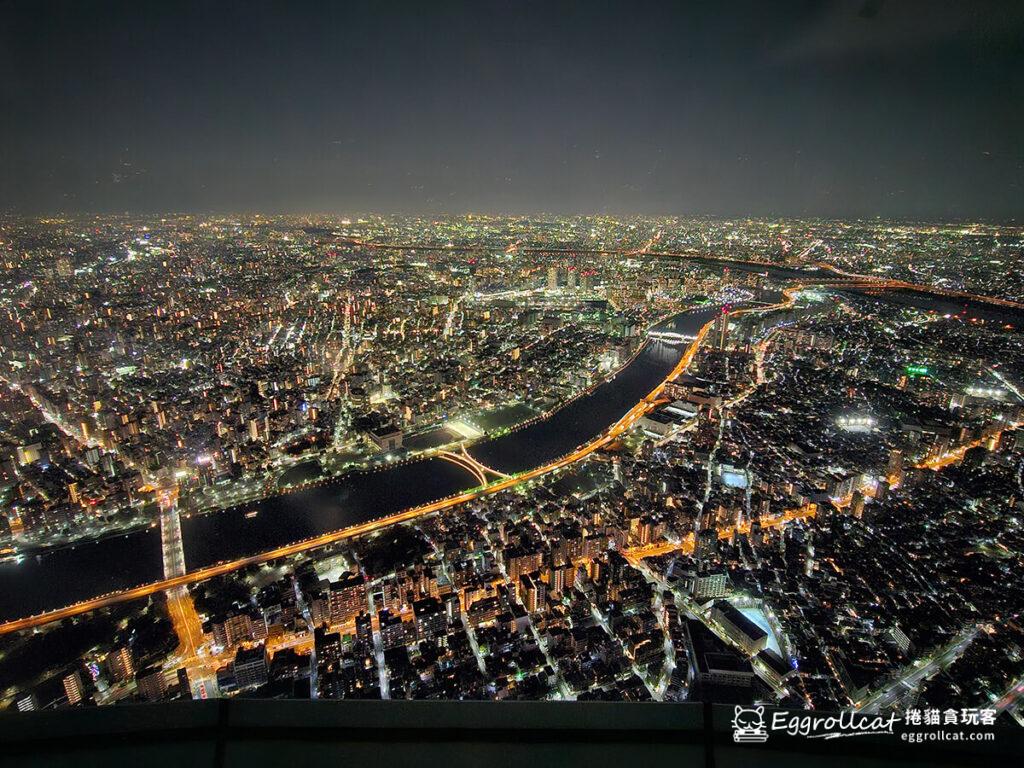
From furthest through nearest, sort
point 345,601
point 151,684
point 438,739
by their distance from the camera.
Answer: point 345,601 → point 151,684 → point 438,739

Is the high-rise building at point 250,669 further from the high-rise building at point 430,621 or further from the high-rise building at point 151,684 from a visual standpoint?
the high-rise building at point 430,621

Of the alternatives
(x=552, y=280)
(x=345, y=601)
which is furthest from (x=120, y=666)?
(x=552, y=280)

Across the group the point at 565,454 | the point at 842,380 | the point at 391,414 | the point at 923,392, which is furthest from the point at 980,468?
the point at 391,414

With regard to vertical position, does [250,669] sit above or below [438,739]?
below

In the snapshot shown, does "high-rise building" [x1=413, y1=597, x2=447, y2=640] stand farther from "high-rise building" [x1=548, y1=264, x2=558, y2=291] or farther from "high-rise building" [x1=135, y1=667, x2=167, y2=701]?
"high-rise building" [x1=548, y1=264, x2=558, y2=291]

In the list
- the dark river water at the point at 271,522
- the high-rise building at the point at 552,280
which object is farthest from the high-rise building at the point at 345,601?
the high-rise building at the point at 552,280

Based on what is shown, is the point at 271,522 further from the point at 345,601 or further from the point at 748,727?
the point at 748,727

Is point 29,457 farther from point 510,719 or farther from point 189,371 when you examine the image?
point 510,719
